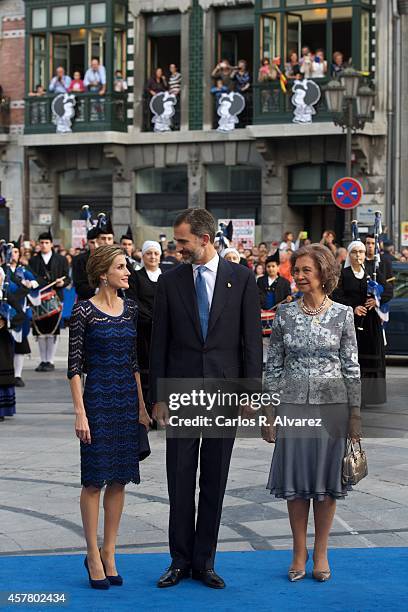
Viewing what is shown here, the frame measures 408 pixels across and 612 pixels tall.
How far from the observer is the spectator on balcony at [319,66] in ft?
110

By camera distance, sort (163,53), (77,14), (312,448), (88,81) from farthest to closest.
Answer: (77,14), (163,53), (88,81), (312,448)

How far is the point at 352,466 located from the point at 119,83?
98.2 feet

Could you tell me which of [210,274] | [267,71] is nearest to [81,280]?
[210,274]

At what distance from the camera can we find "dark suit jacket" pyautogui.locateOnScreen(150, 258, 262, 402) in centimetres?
772

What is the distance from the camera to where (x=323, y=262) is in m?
7.72

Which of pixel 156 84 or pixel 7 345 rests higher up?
pixel 156 84

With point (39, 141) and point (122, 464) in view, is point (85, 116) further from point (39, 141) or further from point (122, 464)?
point (122, 464)

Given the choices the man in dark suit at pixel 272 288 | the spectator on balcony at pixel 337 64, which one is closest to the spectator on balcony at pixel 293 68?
the spectator on balcony at pixel 337 64

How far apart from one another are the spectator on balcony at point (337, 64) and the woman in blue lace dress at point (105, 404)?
84.9ft

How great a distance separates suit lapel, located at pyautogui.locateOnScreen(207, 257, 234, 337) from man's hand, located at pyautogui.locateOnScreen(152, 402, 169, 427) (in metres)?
0.48

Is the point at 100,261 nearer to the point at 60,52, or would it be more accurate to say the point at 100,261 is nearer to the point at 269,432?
the point at 269,432

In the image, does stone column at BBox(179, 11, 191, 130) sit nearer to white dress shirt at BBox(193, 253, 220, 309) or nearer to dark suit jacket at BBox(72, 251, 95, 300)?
dark suit jacket at BBox(72, 251, 95, 300)

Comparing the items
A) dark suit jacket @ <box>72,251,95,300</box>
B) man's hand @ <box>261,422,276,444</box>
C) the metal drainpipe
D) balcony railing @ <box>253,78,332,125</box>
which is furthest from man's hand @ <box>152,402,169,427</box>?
balcony railing @ <box>253,78,332,125</box>

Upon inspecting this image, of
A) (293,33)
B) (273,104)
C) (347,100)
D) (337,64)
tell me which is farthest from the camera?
(293,33)
